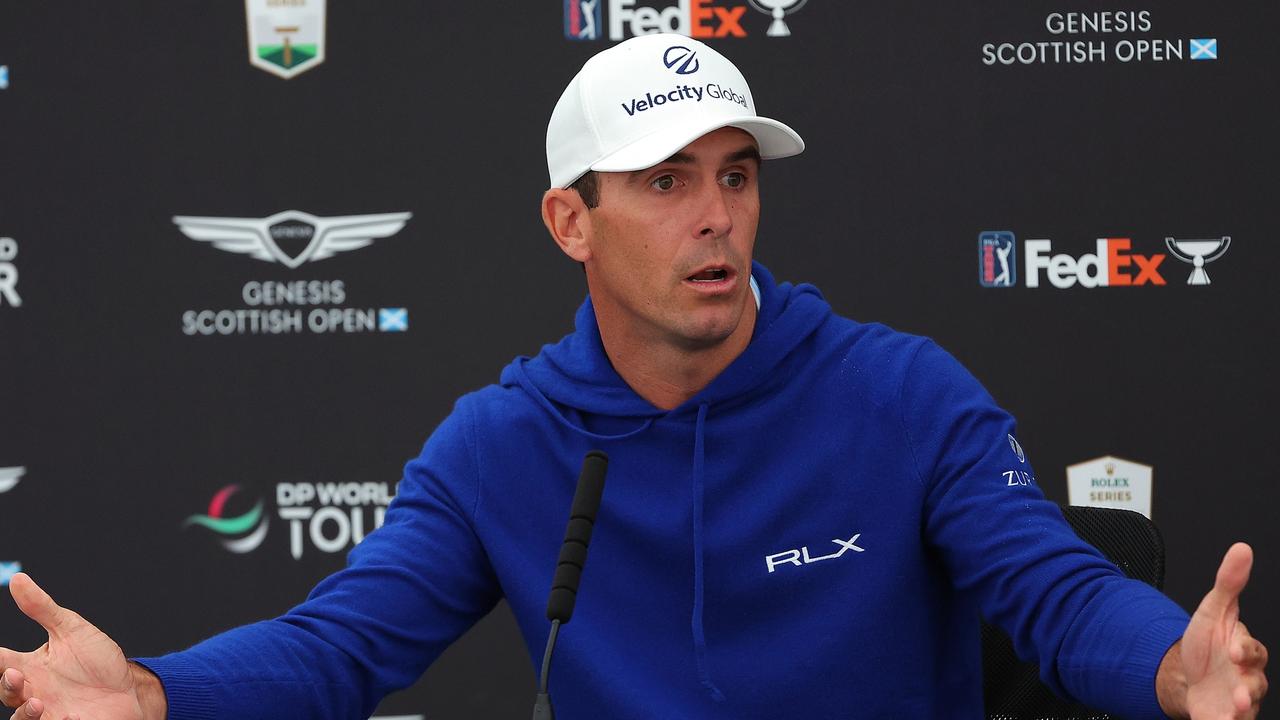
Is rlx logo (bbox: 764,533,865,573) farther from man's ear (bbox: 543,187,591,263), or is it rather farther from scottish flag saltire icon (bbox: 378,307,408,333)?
scottish flag saltire icon (bbox: 378,307,408,333)

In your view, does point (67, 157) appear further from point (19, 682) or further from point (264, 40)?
point (19, 682)

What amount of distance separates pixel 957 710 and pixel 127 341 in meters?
1.93

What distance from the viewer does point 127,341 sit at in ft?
9.39

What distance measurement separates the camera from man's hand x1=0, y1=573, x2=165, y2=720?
1.27 meters

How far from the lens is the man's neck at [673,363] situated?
1.74 meters

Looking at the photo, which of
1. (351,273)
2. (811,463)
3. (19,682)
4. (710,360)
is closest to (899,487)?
(811,463)

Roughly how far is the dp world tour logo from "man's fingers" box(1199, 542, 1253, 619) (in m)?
2.11

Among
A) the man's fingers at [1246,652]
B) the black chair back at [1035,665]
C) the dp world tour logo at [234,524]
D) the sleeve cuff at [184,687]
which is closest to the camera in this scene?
the man's fingers at [1246,652]

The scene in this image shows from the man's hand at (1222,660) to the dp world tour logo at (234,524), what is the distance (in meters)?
2.06

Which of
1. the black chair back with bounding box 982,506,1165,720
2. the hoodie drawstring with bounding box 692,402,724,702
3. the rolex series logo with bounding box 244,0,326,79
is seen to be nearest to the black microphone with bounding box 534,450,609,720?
the hoodie drawstring with bounding box 692,402,724,702

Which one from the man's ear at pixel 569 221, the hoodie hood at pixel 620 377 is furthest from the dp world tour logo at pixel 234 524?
the man's ear at pixel 569 221

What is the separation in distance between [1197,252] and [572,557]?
1923 millimetres

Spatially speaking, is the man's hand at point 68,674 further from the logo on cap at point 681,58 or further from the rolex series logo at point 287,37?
the rolex series logo at point 287,37

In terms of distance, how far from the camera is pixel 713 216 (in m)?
1.65
